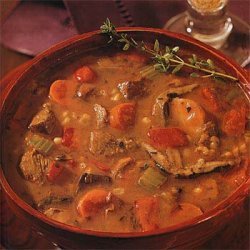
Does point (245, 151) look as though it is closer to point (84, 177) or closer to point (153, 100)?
point (153, 100)

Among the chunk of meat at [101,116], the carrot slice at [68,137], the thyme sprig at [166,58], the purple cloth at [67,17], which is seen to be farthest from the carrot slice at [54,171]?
the purple cloth at [67,17]

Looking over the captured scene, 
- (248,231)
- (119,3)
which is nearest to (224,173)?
(248,231)

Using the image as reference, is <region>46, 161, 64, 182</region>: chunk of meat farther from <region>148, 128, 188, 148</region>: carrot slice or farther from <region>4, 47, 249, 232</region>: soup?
<region>148, 128, 188, 148</region>: carrot slice

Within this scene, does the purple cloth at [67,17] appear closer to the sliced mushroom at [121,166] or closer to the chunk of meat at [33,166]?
the chunk of meat at [33,166]

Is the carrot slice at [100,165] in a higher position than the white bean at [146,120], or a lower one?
lower

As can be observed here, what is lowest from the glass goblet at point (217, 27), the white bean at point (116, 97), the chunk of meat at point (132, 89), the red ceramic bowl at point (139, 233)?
the red ceramic bowl at point (139, 233)

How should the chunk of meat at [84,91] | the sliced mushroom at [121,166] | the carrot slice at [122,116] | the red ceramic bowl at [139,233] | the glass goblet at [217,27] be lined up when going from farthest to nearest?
1. the glass goblet at [217,27]
2. the chunk of meat at [84,91]
3. the carrot slice at [122,116]
4. the sliced mushroom at [121,166]
5. the red ceramic bowl at [139,233]

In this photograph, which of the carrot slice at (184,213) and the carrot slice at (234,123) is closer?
the carrot slice at (184,213)

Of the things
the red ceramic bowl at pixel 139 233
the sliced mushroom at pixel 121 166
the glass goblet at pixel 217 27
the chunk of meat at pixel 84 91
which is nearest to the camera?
the red ceramic bowl at pixel 139 233
